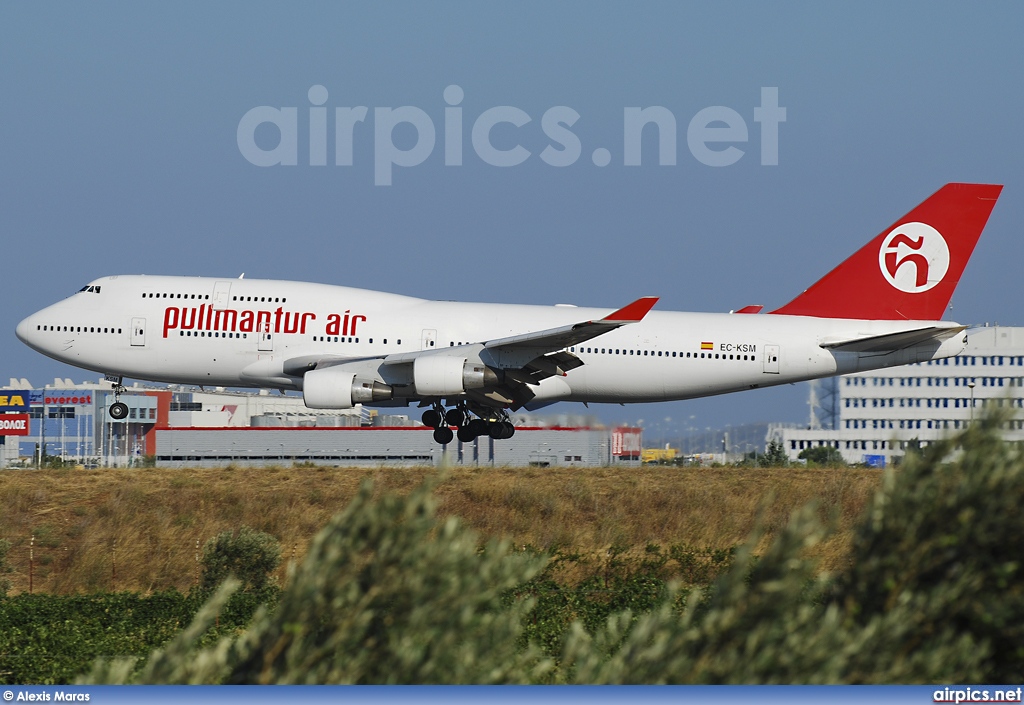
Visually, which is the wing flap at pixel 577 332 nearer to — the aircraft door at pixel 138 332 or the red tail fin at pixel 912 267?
the red tail fin at pixel 912 267

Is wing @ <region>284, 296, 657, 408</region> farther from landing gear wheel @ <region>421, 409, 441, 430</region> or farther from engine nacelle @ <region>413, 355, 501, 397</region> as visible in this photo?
landing gear wheel @ <region>421, 409, 441, 430</region>

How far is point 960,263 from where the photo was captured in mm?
34531

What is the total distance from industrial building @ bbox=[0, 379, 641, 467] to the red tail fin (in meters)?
7.94

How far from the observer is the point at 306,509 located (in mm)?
29484

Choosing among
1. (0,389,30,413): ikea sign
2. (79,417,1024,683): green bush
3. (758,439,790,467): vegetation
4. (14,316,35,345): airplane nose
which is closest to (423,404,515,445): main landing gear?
(14,316,35,345): airplane nose

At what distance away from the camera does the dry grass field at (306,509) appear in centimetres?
2541

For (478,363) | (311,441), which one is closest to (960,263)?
(478,363)

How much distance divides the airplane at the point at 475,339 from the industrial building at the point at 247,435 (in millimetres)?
2737

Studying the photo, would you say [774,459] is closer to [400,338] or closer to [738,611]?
[400,338]

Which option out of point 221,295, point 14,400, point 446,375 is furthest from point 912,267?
point 14,400

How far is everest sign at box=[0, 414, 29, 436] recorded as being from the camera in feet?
403

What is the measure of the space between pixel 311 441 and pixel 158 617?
139ft

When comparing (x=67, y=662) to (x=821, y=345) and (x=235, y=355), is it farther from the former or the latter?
(x=821, y=345)

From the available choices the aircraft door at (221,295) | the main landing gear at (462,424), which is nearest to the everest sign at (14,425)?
the aircraft door at (221,295)
